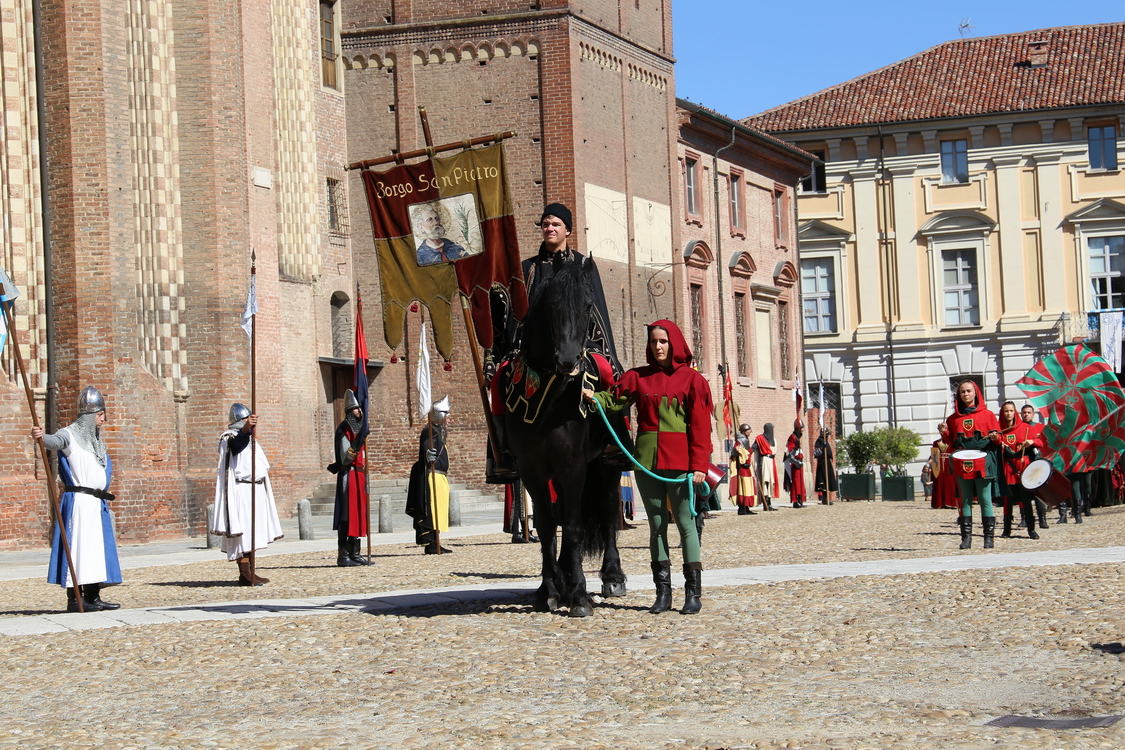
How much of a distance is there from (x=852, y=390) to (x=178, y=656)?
1878 inches

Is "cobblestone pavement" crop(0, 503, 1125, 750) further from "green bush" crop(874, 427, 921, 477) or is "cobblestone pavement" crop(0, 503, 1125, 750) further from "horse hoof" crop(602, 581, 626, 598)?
"green bush" crop(874, 427, 921, 477)

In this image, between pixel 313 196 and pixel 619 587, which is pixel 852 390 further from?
pixel 619 587

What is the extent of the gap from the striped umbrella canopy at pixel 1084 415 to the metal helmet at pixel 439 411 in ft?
35.0

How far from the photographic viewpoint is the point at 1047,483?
10766 millimetres

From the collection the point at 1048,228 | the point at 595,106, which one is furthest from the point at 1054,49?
the point at 595,106

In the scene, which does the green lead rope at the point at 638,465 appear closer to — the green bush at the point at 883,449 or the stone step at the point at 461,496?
the stone step at the point at 461,496

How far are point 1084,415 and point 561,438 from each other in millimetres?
3340

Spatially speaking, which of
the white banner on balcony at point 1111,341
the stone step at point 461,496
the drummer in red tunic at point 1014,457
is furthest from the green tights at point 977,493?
the white banner on balcony at point 1111,341

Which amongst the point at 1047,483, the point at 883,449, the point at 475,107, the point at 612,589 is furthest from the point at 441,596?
the point at 883,449

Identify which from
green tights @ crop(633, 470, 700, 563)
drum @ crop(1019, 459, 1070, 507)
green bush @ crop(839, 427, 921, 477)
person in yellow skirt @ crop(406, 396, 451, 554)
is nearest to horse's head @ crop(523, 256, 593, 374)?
green tights @ crop(633, 470, 700, 563)

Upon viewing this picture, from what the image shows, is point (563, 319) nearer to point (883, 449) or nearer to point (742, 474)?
point (742, 474)

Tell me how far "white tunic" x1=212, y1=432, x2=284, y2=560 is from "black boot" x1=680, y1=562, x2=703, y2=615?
236 inches

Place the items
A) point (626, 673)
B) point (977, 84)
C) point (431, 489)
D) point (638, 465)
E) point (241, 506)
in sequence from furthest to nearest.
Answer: point (977, 84) → point (431, 489) → point (241, 506) → point (638, 465) → point (626, 673)

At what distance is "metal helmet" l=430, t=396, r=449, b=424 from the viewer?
64.1 feet
